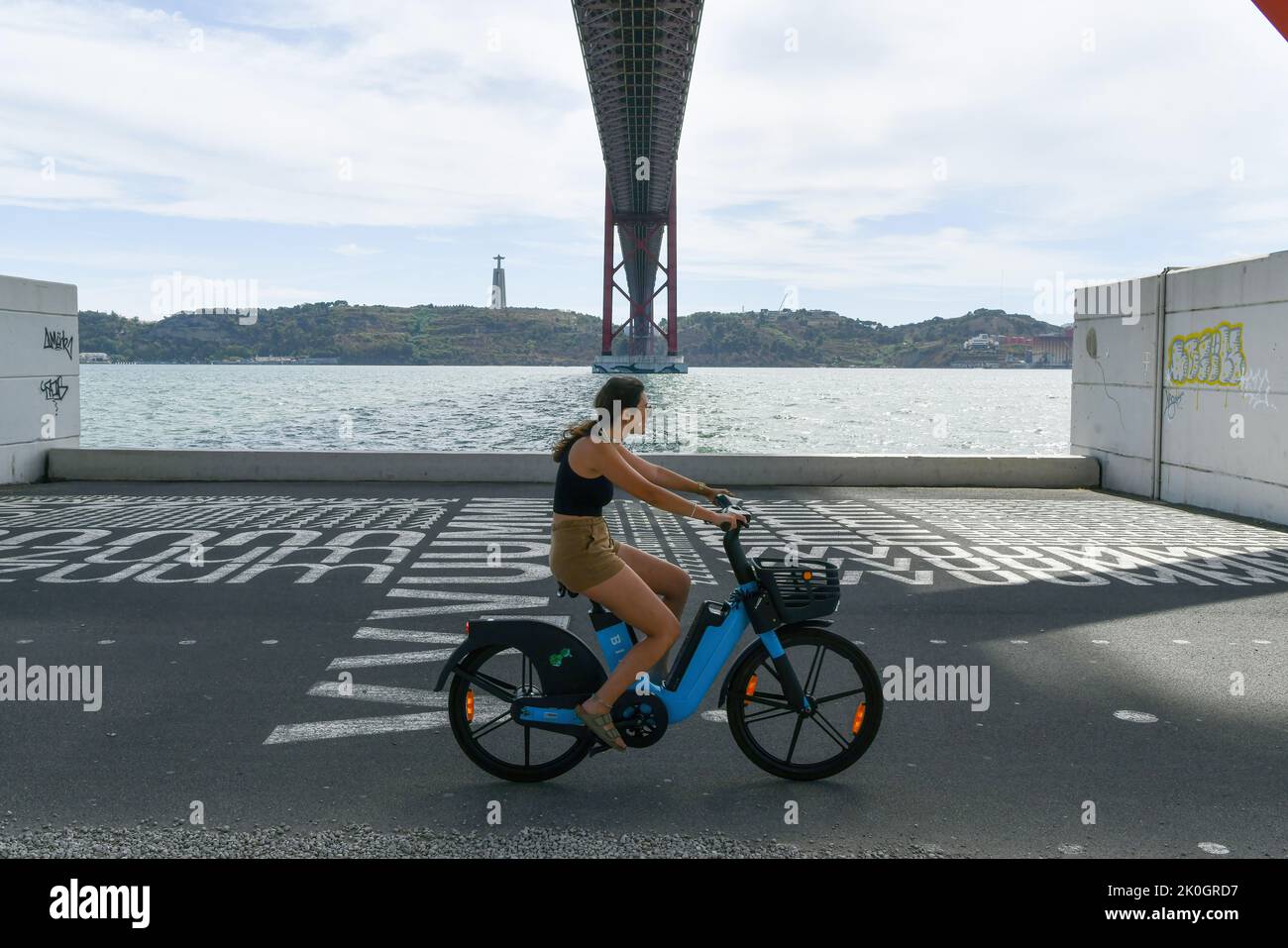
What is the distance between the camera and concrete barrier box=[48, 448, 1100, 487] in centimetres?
1609

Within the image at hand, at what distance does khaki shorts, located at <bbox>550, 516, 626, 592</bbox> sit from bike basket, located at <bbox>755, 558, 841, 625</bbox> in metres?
0.54

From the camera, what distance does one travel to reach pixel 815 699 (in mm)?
4426

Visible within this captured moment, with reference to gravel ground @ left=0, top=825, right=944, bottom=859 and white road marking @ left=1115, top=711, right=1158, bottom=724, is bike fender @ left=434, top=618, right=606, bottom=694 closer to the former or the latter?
gravel ground @ left=0, top=825, right=944, bottom=859

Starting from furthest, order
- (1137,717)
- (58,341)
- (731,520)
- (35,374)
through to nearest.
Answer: (58,341), (35,374), (1137,717), (731,520)

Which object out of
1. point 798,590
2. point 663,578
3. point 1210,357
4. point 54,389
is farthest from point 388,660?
point 54,389

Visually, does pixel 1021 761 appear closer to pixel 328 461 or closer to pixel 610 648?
pixel 610 648

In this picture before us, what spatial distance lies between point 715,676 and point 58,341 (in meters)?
15.5

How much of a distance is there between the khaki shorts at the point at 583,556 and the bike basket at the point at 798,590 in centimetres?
54

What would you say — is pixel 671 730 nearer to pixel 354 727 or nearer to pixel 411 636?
pixel 354 727

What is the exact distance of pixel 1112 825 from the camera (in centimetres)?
391

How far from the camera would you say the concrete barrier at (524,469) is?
16.1m

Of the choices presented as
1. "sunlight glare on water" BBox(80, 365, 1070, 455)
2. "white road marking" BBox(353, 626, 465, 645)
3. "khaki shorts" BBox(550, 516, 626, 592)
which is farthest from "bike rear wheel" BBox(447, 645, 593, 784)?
"sunlight glare on water" BBox(80, 365, 1070, 455)

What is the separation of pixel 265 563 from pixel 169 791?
522 centimetres

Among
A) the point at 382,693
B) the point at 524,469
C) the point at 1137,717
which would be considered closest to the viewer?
the point at 1137,717
